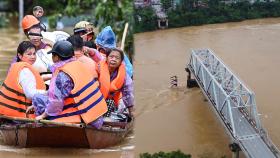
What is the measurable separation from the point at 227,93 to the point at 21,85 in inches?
41.8

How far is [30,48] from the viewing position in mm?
3117

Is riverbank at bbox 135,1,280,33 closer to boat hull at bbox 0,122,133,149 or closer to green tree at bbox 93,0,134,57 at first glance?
boat hull at bbox 0,122,133,149

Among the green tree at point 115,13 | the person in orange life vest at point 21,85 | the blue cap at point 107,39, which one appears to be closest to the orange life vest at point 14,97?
the person in orange life vest at point 21,85

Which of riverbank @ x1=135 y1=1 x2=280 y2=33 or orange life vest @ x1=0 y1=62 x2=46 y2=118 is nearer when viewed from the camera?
riverbank @ x1=135 y1=1 x2=280 y2=33

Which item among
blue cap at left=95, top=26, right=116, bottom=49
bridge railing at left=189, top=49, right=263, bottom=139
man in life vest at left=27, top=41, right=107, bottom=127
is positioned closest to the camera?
bridge railing at left=189, top=49, right=263, bottom=139

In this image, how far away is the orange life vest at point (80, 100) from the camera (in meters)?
2.85

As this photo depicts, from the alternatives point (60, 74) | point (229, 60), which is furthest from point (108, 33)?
point (229, 60)

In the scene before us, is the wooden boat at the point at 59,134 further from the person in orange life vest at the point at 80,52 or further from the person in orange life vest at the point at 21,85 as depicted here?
the person in orange life vest at the point at 80,52

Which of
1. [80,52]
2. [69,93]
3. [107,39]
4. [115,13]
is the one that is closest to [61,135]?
[69,93]

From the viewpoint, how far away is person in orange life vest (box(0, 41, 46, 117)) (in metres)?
3.05

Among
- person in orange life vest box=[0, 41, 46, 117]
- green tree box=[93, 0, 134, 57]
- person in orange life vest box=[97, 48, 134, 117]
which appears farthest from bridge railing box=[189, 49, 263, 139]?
green tree box=[93, 0, 134, 57]

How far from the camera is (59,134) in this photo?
2.95 metres

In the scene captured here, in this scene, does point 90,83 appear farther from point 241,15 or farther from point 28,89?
point 241,15

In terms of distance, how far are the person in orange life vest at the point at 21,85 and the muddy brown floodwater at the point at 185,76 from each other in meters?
0.57
